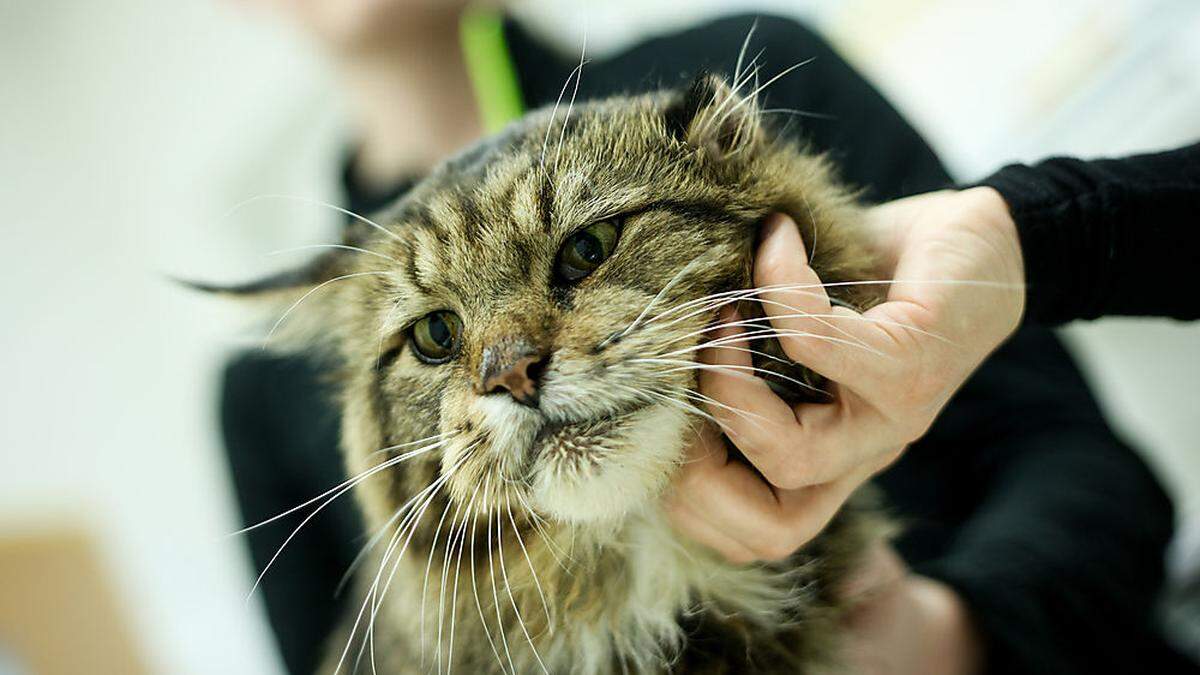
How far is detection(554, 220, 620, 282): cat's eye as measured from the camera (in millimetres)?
731

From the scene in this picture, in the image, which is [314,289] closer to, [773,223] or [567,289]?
[567,289]

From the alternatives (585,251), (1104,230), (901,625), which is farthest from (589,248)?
(901,625)

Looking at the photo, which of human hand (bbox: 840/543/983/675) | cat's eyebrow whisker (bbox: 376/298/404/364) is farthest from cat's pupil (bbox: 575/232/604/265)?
human hand (bbox: 840/543/983/675)

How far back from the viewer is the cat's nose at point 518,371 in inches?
25.4

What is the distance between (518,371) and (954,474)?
1.02 meters

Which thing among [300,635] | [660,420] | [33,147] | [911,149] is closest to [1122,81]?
[911,149]

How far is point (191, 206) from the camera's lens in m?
1.59

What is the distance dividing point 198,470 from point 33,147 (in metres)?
0.85

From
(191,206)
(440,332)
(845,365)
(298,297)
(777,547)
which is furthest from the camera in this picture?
(191,206)

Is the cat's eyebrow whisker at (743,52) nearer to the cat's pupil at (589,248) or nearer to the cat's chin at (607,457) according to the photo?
the cat's pupil at (589,248)

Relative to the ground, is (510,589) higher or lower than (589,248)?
lower

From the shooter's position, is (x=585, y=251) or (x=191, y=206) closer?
(x=585, y=251)

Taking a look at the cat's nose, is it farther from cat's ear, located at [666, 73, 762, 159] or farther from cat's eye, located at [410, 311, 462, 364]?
cat's ear, located at [666, 73, 762, 159]

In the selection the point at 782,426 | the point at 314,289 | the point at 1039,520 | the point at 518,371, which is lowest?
the point at 1039,520
